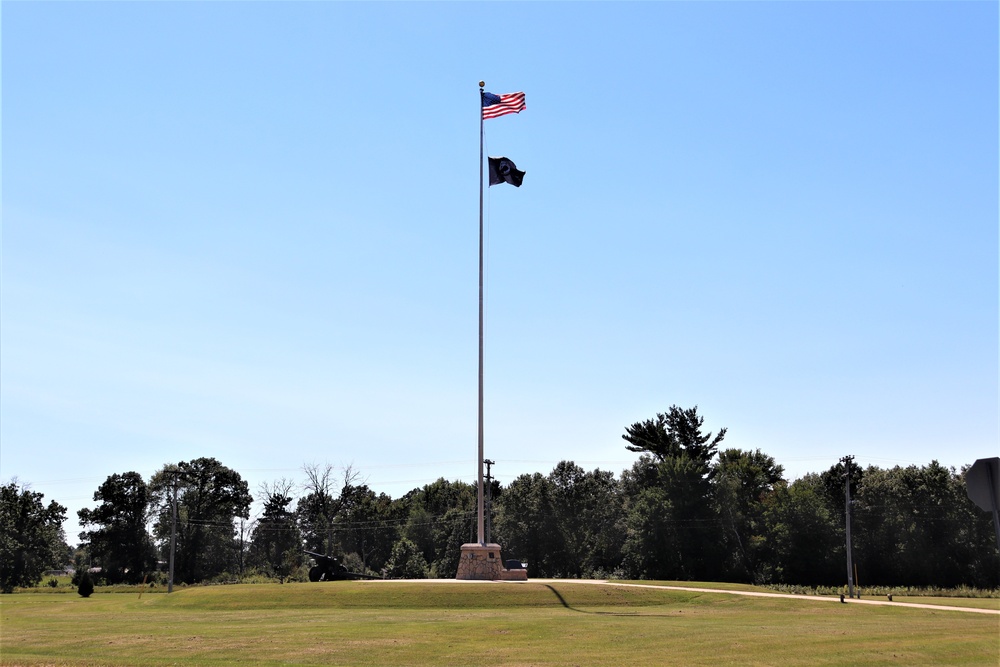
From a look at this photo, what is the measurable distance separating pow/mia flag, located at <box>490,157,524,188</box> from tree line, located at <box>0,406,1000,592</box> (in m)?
33.4

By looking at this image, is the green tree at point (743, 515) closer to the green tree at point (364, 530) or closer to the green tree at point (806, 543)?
the green tree at point (806, 543)

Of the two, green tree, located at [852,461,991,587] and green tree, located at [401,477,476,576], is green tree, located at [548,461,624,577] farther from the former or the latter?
green tree, located at [852,461,991,587]

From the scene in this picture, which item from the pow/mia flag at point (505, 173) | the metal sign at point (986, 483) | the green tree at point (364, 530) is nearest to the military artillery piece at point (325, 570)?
the pow/mia flag at point (505, 173)

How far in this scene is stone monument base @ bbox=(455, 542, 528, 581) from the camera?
4253 cm

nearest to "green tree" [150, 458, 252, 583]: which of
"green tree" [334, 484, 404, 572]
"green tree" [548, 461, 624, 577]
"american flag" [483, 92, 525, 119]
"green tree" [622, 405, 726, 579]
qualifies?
"green tree" [334, 484, 404, 572]

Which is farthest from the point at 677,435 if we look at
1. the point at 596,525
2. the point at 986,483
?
the point at 986,483

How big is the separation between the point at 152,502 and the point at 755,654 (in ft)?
282

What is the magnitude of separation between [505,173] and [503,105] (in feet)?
11.5

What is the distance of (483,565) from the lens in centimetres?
4269

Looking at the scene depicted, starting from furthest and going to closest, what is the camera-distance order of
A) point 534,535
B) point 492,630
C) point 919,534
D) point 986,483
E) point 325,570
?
point 534,535
point 919,534
point 325,570
point 492,630
point 986,483

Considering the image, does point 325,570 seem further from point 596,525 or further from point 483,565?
point 596,525

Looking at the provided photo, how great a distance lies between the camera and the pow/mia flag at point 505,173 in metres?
45.4

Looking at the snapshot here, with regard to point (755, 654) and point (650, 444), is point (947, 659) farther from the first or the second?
point (650, 444)

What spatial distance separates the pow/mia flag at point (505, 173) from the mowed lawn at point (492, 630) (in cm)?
2066
